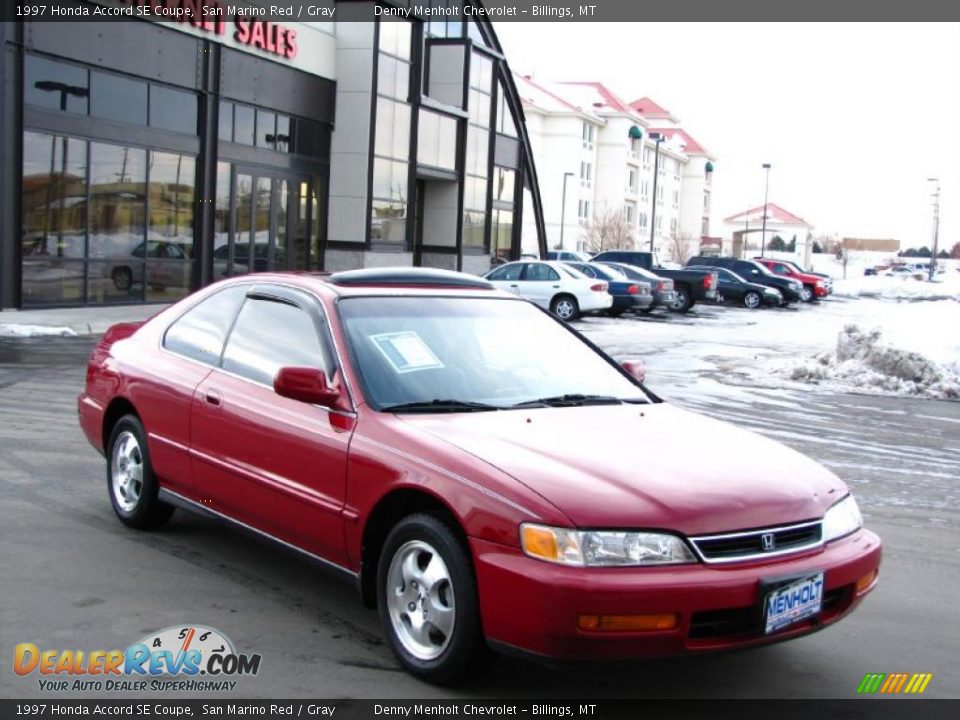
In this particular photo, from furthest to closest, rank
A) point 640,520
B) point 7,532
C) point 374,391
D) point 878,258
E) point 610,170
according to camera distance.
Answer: point 878,258, point 610,170, point 7,532, point 374,391, point 640,520

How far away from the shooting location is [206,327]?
6.01 meters

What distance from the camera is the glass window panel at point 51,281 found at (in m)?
20.8

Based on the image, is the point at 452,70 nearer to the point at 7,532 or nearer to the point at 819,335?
the point at 819,335

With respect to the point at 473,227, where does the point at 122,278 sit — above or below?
below

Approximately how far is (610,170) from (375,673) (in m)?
95.1

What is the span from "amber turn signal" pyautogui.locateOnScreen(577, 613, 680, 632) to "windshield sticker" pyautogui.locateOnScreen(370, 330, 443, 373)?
1.64 metres

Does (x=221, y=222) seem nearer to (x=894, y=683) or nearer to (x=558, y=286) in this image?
(x=558, y=286)

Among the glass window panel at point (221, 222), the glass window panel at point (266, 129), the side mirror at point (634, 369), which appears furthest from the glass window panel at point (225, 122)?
the side mirror at point (634, 369)

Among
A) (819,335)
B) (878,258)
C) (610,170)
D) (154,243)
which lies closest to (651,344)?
(819,335)

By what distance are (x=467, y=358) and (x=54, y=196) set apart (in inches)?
722

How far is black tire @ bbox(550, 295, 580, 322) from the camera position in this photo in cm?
2769

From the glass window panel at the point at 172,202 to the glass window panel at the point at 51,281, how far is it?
8.71 ft

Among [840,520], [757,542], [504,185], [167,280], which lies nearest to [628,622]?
[757,542]

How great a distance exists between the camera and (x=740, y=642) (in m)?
3.91
